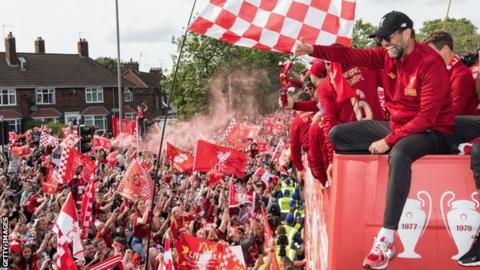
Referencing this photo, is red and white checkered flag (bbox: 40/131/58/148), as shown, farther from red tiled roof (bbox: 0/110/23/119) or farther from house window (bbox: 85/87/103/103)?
house window (bbox: 85/87/103/103)

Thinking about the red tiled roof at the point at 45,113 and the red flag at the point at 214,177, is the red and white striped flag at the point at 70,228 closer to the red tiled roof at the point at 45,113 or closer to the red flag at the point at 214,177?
the red flag at the point at 214,177

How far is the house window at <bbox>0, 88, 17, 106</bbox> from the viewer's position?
55938mm

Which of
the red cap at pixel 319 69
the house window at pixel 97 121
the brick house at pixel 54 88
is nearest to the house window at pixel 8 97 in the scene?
the brick house at pixel 54 88

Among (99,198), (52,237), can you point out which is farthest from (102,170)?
(52,237)

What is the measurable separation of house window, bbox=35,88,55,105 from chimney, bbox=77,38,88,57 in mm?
7969

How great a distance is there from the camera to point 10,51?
194 feet

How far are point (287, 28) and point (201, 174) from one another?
41.1 ft

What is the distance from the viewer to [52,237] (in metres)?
10.9

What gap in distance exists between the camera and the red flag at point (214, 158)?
14.9 m

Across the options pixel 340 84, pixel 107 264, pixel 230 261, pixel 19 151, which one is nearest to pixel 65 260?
pixel 107 264

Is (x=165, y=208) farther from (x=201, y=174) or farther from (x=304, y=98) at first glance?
(x=304, y=98)

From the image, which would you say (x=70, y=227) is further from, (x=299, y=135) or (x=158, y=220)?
(x=299, y=135)

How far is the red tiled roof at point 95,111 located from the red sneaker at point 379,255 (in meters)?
A: 60.9

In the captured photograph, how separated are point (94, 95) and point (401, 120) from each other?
205 feet
